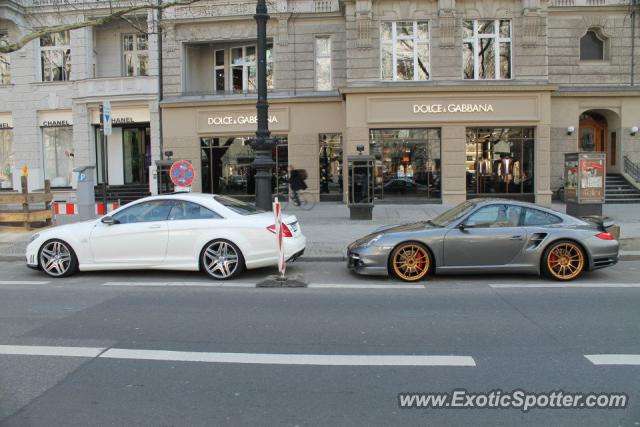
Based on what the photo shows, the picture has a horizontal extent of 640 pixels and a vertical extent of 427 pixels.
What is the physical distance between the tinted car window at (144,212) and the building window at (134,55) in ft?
60.1

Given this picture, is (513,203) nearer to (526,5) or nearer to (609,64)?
(526,5)

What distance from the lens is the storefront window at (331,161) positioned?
920 inches

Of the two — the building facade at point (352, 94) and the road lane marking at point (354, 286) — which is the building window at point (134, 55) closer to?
the building facade at point (352, 94)

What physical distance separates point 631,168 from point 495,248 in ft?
58.4

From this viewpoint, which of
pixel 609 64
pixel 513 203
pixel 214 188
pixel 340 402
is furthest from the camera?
pixel 214 188

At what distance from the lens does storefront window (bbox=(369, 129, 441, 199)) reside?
21.7 meters

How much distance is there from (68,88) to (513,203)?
22330 mm

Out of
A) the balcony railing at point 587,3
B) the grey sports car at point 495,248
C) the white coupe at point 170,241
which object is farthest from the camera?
the balcony railing at point 587,3

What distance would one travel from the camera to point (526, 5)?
20750 millimetres

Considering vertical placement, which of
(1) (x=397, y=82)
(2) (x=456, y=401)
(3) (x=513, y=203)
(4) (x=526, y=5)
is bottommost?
(2) (x=456, y=401)

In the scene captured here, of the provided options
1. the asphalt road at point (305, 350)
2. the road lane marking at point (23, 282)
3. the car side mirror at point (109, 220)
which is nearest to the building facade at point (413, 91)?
the car side mirror at point (109, 220)

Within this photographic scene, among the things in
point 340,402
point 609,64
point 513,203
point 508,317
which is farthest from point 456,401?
point 609,64

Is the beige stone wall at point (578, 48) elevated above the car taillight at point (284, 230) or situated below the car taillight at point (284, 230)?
above

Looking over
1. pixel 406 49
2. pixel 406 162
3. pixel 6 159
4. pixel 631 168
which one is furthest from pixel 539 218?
pixel 6 159
